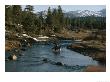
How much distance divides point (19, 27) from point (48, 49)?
445 mm

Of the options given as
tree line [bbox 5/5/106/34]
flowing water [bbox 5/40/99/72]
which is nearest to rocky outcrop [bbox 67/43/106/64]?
flowing water [bbox 5/40/99/72]

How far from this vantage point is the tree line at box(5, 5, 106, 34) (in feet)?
48.9

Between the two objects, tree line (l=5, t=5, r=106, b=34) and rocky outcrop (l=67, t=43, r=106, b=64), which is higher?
tree line (l=5, t=5, r=106, b=34)

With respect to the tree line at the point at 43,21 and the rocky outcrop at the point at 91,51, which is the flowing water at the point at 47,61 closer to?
the rocky outcrop at the point at 91,51

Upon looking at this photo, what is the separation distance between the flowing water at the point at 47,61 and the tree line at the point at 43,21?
7.4 inches

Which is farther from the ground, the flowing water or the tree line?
the tree line

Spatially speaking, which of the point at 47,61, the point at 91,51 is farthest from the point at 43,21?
the point at 91,51

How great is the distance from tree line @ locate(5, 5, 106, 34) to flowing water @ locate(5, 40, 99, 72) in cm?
19

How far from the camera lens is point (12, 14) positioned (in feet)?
48.9

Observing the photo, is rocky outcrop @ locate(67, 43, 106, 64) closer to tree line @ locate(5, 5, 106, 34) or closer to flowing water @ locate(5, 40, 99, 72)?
flowing water @ locate(5, 40, 99, 72)

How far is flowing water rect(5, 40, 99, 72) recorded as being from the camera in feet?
48.7
